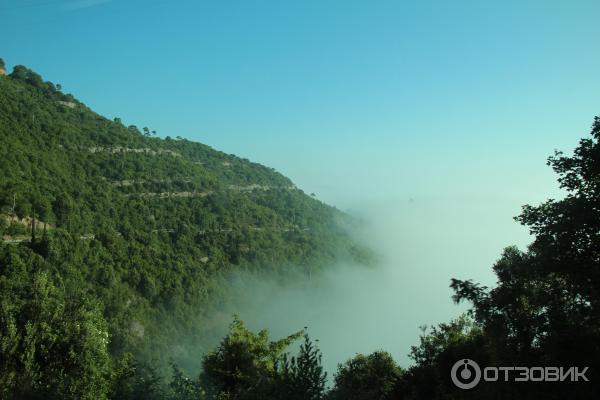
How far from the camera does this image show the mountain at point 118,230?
43.7m

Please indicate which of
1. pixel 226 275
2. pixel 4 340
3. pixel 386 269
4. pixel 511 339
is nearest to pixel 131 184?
pixel 226 275

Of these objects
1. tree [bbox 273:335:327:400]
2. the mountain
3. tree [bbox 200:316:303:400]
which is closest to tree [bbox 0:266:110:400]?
the mountain

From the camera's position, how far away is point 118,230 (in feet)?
220

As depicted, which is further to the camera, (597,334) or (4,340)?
(4,340)

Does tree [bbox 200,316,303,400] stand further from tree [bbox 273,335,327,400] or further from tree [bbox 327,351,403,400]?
tree [bbox 327,351,403,400]

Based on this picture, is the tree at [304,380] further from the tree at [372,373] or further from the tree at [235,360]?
the tree at [372,373]

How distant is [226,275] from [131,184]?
2755 cm

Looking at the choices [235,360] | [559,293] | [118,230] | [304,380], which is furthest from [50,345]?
[118,230]

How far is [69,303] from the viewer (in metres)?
20.4

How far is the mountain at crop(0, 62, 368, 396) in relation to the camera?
43.7 metres

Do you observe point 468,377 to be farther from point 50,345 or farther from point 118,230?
point 118,230

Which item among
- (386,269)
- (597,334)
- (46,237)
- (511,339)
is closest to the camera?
(597,334)

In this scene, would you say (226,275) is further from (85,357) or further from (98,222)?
(85,357)

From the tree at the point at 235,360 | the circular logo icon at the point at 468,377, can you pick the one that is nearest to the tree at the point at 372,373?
the tree at the point at 235,360
